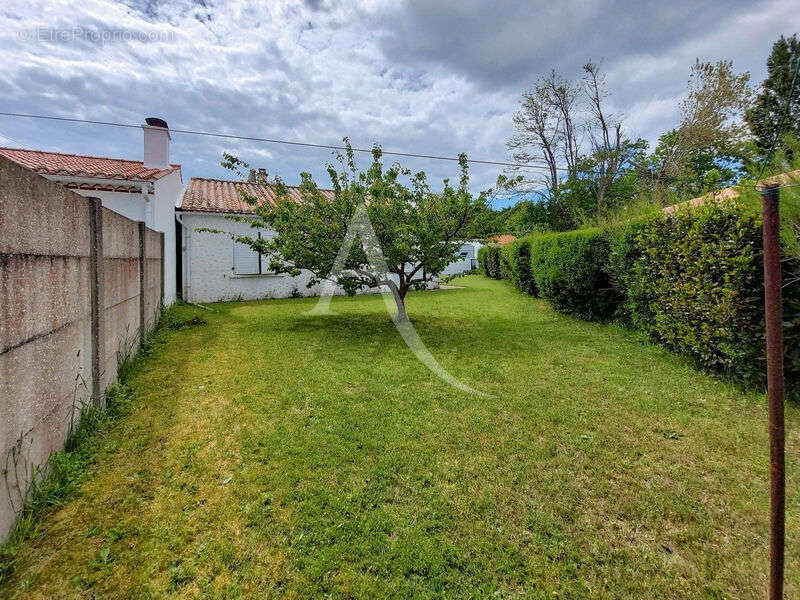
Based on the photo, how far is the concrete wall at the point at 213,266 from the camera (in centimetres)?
1198

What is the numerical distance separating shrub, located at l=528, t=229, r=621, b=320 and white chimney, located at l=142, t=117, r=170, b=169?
12.0 m

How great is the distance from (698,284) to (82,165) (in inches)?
564

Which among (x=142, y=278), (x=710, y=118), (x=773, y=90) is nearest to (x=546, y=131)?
(x=710, y=118)

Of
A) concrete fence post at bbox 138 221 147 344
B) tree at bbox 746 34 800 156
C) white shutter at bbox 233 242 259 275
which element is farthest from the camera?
tree at bbox 746 34 800 156

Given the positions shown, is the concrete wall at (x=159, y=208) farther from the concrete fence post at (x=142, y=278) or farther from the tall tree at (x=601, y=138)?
the tall tree at (x=601, y=138)

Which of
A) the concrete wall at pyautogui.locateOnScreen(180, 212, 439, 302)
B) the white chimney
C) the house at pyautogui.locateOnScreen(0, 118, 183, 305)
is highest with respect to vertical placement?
the white chimney

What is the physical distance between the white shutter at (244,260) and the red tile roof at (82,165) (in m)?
3.11

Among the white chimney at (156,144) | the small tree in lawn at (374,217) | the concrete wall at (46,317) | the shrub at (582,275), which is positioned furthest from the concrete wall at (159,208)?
the shrub at (582,275)

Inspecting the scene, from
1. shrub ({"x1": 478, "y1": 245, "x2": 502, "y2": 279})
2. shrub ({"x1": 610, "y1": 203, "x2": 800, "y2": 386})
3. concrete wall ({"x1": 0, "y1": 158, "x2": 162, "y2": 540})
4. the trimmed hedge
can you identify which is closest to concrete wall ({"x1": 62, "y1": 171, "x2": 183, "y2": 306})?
concrete wall ({"x1": 0, "y1": 158, "x2": 162, "y2": 540})

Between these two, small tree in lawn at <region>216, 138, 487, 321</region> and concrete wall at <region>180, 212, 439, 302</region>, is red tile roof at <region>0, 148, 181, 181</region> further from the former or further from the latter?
small tree in lawn at <region>216, 138, 487, 321</region>

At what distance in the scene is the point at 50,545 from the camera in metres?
1.98

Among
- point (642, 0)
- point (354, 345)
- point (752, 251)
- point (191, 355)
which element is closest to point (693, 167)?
point (642, 0)

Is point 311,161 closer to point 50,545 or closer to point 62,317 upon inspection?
point 62,317

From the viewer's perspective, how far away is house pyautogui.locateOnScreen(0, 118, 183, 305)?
28.8 feet
